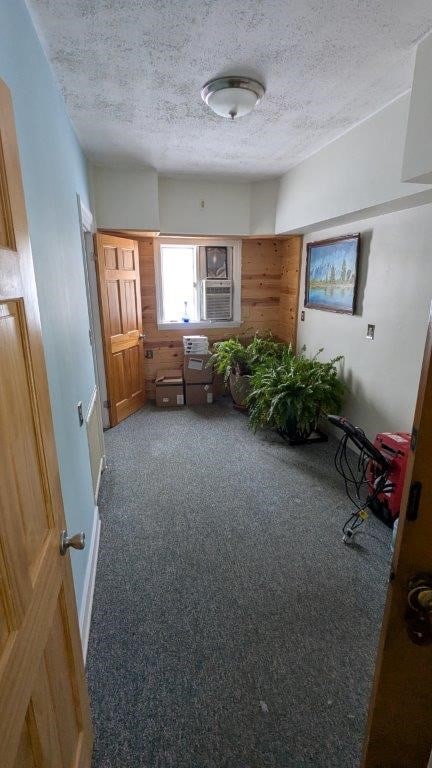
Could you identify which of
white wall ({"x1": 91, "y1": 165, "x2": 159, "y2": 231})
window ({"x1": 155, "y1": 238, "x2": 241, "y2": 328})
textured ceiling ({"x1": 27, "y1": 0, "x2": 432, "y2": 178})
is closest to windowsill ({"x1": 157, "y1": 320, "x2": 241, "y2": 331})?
window ({"x1": 155, "y1": 238, "x2": 241, "y2": 328})

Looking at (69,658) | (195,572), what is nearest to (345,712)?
(195,572)

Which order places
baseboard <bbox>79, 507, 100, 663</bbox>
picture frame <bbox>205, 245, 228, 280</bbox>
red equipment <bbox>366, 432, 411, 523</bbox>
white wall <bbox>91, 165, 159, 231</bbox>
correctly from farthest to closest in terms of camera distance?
1. picture frame <bbox>205, 245, 228, 280</bbox>
2. white wall <bbox>91, 165, 159, 231</bbox>
3. red equipment <bbox>366, 432, 411, 523</bbox>
4. baseboard <bbox>79, 507, 100, 663</bbox>

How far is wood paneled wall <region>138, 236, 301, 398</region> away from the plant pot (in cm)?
81

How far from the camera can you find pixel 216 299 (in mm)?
4738

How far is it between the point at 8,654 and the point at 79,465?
1302 millimetres

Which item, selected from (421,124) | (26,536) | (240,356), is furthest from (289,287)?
(26,536)

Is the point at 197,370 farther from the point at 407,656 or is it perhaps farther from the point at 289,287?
the point at 407,656

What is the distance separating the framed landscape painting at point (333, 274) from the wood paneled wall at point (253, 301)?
62cm

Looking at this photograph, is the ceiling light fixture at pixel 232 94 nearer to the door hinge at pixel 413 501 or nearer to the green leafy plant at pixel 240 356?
the door hinge at pixel 413 501

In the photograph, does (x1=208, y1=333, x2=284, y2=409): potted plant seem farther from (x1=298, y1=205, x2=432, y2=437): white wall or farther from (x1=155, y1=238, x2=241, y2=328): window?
(x1=298, y1=205, x2=432, y2=437): white wall

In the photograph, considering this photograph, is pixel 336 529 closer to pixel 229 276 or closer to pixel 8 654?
pixel 8 654

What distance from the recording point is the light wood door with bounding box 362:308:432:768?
65 centimetres

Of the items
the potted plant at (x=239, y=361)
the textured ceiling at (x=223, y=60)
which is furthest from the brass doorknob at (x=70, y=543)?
the potted plant at (x=239, y=361)

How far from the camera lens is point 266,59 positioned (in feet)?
5.80
